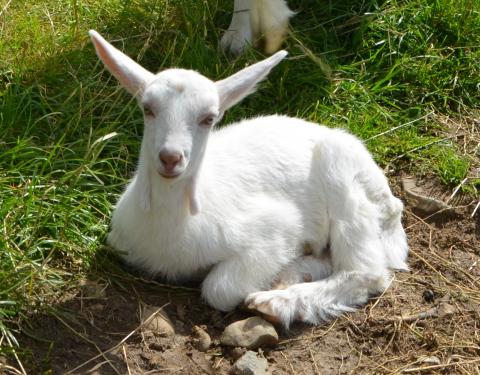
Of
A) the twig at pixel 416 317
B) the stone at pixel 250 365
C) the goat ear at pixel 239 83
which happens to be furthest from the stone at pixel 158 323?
the twig at pixel 416 317

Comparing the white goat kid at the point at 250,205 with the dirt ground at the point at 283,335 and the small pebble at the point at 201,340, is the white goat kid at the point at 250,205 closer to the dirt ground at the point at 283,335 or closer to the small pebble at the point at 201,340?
the dirt ground at the point at 283,335

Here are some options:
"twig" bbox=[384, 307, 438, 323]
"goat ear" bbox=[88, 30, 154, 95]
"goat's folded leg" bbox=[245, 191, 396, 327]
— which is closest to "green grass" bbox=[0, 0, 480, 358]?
"goat ear" bbox=[88, 30, 154, 95]

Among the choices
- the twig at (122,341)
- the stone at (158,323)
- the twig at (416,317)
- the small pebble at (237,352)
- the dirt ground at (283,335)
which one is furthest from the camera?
the twig at (416,317)

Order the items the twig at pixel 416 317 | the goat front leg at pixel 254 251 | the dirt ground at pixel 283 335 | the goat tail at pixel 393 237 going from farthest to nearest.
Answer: the goat tail at pixel 393 237 < the twig at pixel 416 317 < the goat front leg at pixel 254 251 < the dirt ground at pixel 283 335

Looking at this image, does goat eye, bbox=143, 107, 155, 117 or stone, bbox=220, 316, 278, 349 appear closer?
goat eye, bbox=143, 107, 155, 117

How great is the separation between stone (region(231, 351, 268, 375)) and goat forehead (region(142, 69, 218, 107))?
1412mm

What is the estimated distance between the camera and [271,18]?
8016mm

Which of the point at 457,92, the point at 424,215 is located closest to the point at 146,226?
the point at 424,215

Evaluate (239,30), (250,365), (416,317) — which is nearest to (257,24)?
(239,30)

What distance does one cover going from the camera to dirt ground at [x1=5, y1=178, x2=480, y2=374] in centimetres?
555

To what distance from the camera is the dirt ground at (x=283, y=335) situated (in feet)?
18.2

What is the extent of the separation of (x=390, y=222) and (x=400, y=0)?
2919 mm

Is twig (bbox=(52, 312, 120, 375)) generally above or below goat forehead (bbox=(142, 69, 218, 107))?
below

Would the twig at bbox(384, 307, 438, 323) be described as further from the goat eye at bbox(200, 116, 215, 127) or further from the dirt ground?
the goat eye at bbox(200, 116, 215, 127)
